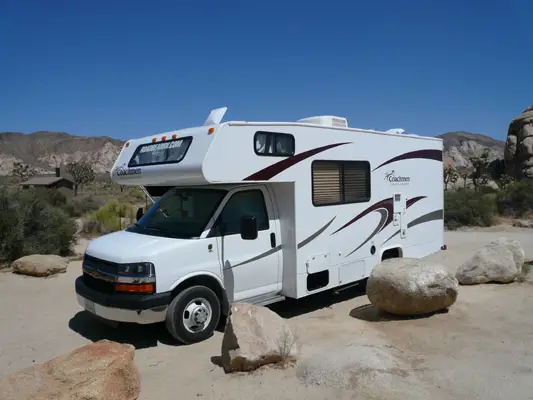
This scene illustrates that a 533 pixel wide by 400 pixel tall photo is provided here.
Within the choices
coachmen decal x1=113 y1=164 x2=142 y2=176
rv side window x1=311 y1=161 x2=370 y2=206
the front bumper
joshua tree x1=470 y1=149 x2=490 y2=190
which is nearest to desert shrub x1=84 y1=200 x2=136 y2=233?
coachmen decal x1=113 y1=164 x2=142 y2=176

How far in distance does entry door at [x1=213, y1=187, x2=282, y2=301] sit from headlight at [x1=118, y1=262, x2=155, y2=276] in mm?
1008

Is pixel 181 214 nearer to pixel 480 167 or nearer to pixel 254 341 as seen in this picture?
pixel 254 341

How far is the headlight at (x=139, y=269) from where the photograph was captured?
19.4ft

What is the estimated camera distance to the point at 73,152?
114 meters

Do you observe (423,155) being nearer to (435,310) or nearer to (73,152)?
(435,310)

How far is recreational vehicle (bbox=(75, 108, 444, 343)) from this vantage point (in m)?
6.07

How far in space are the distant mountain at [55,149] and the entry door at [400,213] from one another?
98.1m

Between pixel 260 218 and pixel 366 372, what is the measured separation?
2890mm

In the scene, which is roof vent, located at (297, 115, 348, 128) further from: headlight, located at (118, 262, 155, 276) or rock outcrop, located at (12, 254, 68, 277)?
rock outcrop, located at (12, 254, 68, 277)

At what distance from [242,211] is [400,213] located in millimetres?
3487

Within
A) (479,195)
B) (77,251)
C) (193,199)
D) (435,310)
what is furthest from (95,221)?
(479,195)

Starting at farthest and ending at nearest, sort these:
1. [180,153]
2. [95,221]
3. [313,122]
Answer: [95,221]
[313,122]
[180,153]

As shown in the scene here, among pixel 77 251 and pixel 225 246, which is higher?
pixel 225 246

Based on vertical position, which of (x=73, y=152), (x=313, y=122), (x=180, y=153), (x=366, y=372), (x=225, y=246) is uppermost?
(x=73, y=152)
